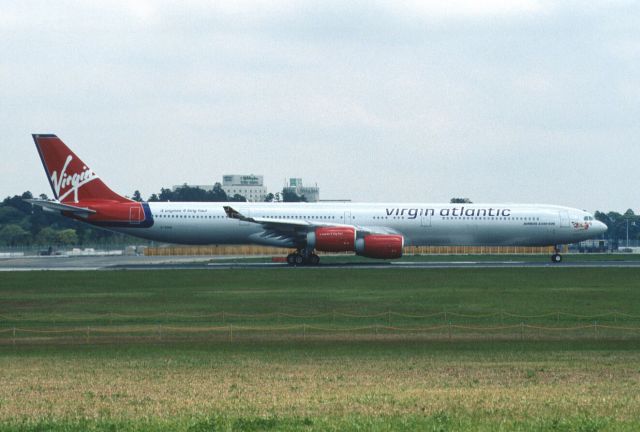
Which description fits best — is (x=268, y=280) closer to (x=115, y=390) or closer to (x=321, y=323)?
(x=321, y=323)

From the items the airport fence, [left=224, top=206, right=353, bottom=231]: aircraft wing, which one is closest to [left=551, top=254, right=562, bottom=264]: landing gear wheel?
[left=224, top=206, right=353, bottom=231]: aircraft wing

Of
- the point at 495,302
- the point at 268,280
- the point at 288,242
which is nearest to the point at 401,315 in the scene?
the point at 495,302

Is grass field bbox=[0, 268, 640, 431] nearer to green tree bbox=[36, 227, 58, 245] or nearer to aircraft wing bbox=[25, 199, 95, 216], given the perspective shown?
aircraft wing bbox=[25, 199, 95, 216]

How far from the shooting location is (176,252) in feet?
367

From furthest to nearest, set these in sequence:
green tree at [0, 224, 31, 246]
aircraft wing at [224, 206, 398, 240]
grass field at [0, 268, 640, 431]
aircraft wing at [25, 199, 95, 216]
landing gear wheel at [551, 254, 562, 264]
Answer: green tree at [0, 224, 31, 246] → landing gear wheel at [551, 254, 562, 264] → aircraft wing at [25, 199, 95, 216] → aircraft wing at [224, 206, 398, 240] → grass field at [0, 268, 640, 431]

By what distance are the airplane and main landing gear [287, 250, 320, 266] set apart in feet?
0.25

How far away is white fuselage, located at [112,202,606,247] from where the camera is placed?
72.1 m

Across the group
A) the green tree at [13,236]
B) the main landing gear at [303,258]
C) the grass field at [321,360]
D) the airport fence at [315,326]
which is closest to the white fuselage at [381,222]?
the main landing gear at [303,258]

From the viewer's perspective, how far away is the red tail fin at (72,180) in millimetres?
72000

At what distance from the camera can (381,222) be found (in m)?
72.7

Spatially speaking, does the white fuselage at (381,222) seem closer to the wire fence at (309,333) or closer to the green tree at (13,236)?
the wire fence at (309,333)

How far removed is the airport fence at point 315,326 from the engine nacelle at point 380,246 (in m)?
28.1

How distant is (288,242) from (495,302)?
29932 mm

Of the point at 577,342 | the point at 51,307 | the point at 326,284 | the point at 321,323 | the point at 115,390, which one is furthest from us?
the point at 326,284
